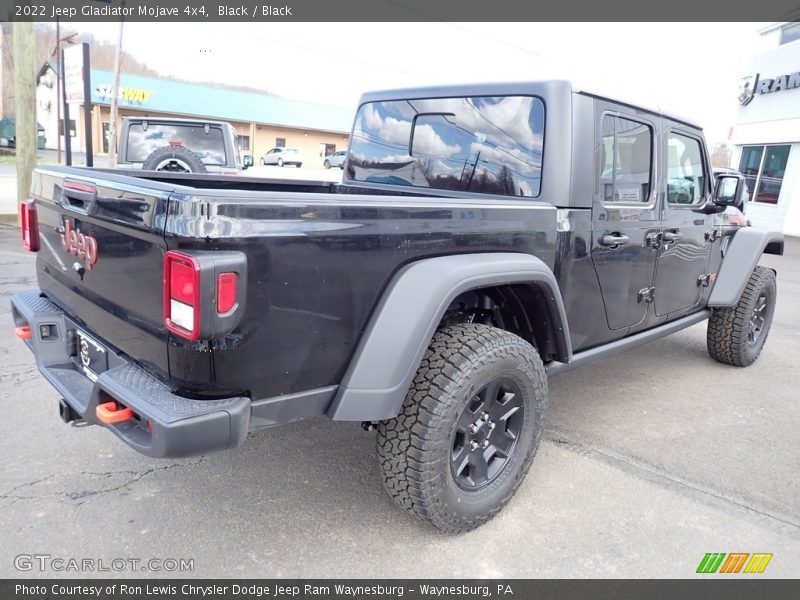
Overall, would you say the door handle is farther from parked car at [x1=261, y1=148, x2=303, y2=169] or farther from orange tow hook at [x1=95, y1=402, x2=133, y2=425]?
parked car at [x1=261, y1=148, x2=303, y2=169]

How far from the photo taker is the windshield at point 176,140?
→ 357 inches

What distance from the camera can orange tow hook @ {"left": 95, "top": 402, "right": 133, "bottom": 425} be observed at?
201cm

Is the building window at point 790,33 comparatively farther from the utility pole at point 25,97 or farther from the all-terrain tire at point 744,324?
the utility pole at point 25,97

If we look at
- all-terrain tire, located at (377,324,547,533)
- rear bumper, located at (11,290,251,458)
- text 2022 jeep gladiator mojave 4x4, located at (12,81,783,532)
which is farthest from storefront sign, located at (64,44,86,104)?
all-terrain tire, located at (377,324,547,533)

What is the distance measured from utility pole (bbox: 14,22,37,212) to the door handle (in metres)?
10.2

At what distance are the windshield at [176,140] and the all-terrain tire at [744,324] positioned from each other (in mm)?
7398

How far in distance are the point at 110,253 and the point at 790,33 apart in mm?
24126

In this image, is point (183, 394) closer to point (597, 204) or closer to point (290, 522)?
point (290, 522)

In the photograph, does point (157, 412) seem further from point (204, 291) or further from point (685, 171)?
point (685, 171)

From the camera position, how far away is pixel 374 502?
283cm

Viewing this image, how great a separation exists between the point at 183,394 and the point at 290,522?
0.97 metres

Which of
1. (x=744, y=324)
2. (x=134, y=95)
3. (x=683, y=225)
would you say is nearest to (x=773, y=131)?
(x=744, y=324)

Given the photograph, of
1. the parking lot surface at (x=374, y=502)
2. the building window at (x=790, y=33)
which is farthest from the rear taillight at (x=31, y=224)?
the building window at (x=790, y=33)
